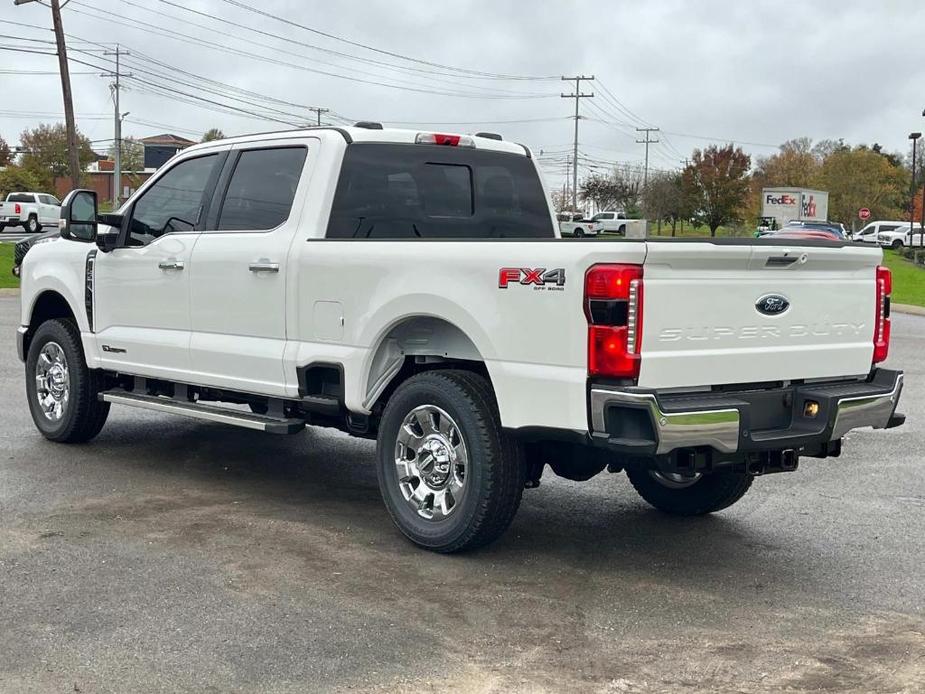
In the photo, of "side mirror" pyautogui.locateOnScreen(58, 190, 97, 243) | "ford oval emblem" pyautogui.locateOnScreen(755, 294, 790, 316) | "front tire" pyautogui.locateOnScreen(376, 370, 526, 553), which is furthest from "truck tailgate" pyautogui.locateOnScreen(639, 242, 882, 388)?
"side mirror" pyautogui.locateOnScreen(58, 190, 97, 243)

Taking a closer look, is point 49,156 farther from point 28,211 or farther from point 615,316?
point 615,316

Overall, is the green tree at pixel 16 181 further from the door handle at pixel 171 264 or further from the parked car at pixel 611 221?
the door handle at pixel 171 264

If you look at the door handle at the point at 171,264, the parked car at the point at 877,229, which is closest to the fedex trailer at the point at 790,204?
the parked car at the point at 877,229

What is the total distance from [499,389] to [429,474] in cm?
73

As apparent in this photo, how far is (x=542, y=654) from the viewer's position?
447 centimetres

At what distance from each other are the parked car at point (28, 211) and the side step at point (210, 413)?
152ft

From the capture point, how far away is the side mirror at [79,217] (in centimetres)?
777

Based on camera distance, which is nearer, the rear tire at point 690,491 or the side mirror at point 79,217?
the rear tire at point 690,491

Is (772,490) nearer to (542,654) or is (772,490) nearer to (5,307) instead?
(542,654)

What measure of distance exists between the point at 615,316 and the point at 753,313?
79 cm

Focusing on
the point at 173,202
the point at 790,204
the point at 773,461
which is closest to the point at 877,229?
the point at 790,204

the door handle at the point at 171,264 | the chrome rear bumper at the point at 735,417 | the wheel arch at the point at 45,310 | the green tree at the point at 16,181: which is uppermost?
the green tree at the point at 16,181

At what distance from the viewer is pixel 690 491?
6.68 metres

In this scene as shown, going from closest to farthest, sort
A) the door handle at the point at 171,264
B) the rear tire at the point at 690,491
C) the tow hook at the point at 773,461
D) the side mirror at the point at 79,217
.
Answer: the tow hook at the point at 773,461 < the rear tire at the point at 690,491 < the door handle at the point at 171,264 < the side mirror at the point at 79,217
